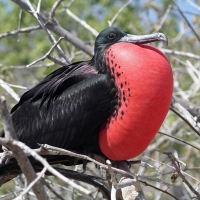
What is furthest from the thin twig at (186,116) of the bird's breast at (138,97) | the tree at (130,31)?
the tree at (130,31)

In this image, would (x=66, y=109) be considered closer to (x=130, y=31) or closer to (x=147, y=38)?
(x=147, y=38)

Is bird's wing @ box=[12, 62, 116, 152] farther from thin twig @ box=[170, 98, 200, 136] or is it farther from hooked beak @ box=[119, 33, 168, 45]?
thin twig @ box=[170, 98, 200, 136]

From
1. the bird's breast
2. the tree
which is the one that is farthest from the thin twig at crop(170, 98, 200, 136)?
the tree

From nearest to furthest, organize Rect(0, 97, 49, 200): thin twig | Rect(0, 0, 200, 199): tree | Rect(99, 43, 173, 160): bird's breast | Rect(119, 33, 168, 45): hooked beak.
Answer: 1. Rect(0, 97, 49, 200): thin twig
2. Rect(99, 43, 173, 160): bird's breast
3. Rect(119, 33, 168, 45): hooked beak
4. Rect(0, 0, 200, 199): tree

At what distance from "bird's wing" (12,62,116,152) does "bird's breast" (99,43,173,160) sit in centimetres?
11

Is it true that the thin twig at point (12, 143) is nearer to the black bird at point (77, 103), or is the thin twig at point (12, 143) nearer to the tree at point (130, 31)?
the black bird at point (77, 103)

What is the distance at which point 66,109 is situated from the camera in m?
2.77

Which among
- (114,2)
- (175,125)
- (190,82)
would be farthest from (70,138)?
(114,2)

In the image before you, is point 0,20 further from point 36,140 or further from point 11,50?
point 36,140

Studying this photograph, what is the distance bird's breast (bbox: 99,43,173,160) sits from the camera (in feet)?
7.92

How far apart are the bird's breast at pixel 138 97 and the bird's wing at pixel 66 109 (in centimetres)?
11

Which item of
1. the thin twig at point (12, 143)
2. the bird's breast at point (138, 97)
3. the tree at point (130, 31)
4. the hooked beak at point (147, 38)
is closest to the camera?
the thin twig at point (12, 143)

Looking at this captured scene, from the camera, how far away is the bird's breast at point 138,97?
7.92 ft

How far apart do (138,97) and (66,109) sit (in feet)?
1.55
